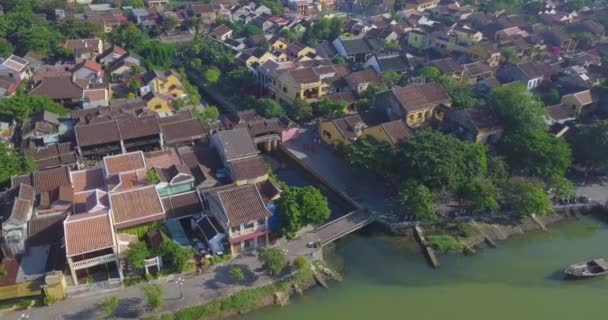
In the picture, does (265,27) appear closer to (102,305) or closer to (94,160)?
(94,160)

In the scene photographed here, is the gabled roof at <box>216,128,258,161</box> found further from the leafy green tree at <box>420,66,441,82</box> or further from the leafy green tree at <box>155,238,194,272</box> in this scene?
the leafy green tree at <box>420,66,441,82</box>

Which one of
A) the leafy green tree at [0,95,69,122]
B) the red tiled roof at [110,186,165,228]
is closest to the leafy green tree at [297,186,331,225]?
the red tiled roof at [110,186,165,228]

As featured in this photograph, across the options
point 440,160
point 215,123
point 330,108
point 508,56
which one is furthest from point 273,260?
point 508,56

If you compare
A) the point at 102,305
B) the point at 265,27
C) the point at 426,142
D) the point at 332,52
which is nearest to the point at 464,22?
the point at 332,52

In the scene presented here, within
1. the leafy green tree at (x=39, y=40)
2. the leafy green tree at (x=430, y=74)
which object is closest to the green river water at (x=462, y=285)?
the leafy green tree at (x=430, y=74)

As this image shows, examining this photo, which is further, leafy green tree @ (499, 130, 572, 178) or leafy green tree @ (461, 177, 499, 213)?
leafy green tree @ (499, 130, 572, 178)

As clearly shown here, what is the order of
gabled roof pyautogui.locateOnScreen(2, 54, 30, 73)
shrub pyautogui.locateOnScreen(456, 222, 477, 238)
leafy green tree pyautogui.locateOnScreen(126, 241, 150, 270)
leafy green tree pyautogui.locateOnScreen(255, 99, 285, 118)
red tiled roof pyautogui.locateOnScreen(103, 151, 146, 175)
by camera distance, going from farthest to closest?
1. gabled roof pyautogui.locateOnScreen(2, 54, 30, 73)
2. leafy green tree pyautogui.locateOnScreen(255, 99, 285, 118)
3. shrub pyautogui.locateOnScreen(456, 222, 477, 238)
4. red tiled roof pyautogui.locateOnScreen(103, 151, 146, 175)
5. leafy green tree pyautogui.locateOnScreen(126, 241, 150, 270)
